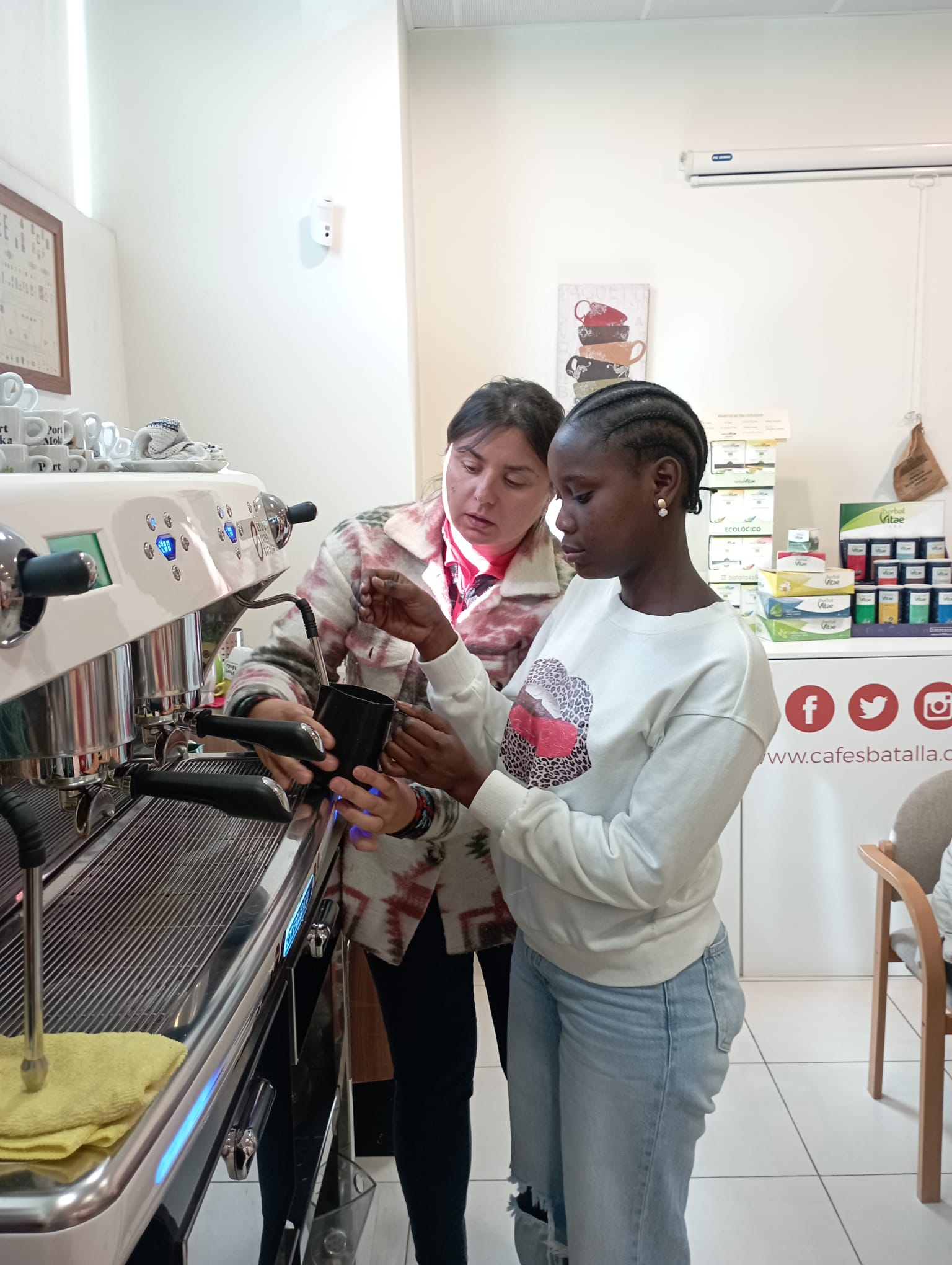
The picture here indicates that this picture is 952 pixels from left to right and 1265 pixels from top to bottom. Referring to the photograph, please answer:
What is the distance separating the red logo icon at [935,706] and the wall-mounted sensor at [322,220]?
1.90 meters

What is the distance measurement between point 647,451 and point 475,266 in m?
2.11

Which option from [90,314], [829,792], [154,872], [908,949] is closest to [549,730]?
[154,872]

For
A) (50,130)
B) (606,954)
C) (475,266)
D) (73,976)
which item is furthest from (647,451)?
(475,266)

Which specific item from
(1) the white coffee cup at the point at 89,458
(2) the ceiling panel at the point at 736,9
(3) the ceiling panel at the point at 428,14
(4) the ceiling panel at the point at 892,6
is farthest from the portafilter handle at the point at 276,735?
(4) the ceiling panel at the point at 892,6

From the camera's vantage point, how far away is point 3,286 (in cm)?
174

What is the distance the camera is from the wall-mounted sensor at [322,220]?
2.26m

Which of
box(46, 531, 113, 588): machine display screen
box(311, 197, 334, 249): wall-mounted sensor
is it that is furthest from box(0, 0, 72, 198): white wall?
box(46, 531, 113, 588): machine display screen

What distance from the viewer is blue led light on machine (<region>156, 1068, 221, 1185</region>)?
507 mm

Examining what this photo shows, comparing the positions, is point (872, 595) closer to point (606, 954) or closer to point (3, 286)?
point (606, 954)

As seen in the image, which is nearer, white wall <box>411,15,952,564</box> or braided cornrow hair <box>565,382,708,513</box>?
braided cornrow hair <box>565,382,708,513</box>

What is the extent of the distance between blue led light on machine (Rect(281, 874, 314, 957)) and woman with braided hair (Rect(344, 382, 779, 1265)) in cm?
17

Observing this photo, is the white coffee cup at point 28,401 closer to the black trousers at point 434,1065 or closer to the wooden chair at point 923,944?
the black trousers at point 434,1065

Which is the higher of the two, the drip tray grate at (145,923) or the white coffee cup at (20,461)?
the white coffee cup at (20,461)

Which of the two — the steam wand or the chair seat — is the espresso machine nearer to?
the steam wand
